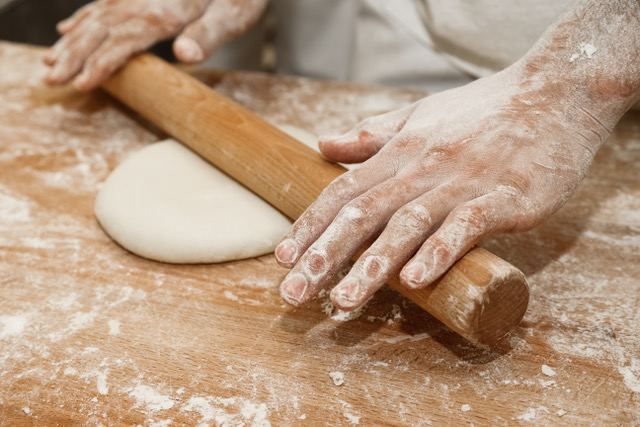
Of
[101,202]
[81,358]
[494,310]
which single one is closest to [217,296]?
[81,358]

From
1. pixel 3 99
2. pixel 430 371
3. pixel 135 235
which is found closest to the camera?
pixel 430 371

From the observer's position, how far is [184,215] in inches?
58.4

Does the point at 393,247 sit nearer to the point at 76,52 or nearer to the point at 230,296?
the point at 230,296

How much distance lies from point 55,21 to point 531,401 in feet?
10.7

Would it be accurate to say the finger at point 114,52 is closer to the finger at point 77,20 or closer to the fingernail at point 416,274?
the finger at point 77,20

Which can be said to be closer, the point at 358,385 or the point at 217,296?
the point at 358,385

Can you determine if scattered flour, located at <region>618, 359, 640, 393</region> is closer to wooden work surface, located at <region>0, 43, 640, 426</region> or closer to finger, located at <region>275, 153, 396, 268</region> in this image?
wooden work surface, located at <region>0, 43, 640, 426</region>

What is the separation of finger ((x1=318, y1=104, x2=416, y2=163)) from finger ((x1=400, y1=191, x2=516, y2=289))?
1.15 feet

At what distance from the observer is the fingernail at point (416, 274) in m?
1.03

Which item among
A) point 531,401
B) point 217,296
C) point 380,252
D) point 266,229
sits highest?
point 380,252

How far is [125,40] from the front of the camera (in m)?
2.05

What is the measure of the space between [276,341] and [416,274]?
375mm

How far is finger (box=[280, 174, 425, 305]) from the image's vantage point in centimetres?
110

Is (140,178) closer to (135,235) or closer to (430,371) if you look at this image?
(135,235)
